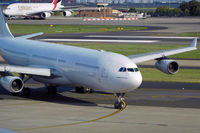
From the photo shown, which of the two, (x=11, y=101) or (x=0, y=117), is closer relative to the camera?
(x=0, y=117)

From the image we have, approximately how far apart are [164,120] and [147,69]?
2679cm

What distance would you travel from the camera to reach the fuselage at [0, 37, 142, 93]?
34.7m

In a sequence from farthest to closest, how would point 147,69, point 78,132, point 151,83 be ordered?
point 147,69
point 151,83
point 78,132

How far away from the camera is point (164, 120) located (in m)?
31.6

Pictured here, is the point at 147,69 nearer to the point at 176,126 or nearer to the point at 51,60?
the point at 51,60

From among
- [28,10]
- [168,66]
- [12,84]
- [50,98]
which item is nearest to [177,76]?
[168,66]

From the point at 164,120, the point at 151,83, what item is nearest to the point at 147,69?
the point at 151,83

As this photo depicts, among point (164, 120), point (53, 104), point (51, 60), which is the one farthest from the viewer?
point (51, 60)

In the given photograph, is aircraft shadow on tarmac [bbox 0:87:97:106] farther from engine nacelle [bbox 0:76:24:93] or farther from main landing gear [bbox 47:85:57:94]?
engine nacelle [bbox 0:76:24:93]

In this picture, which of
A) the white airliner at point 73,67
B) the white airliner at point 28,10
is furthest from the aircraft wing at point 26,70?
the white airliner at point 28,10

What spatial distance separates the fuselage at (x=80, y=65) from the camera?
34719 mm

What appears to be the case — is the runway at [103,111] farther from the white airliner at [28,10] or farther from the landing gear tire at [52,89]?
the white airliner at [28,10]

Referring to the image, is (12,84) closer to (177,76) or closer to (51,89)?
(51,89)

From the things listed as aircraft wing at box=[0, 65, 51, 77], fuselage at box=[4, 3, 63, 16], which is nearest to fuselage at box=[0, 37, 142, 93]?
aircraft wing at box=[0, 65, 51, 77]
